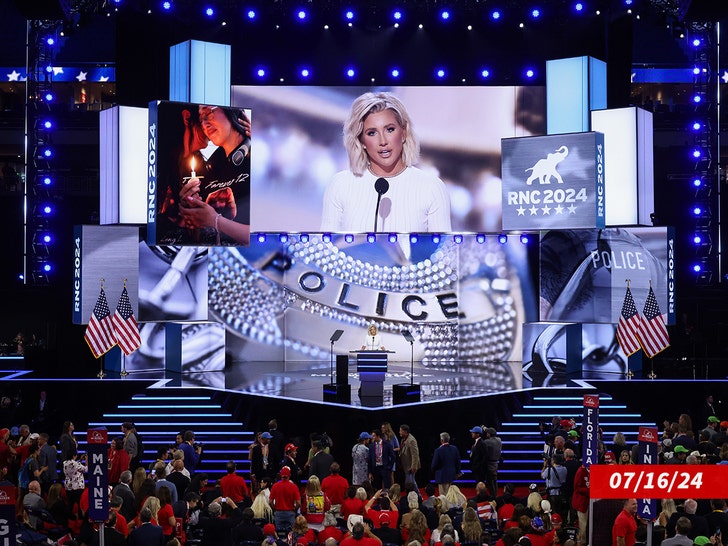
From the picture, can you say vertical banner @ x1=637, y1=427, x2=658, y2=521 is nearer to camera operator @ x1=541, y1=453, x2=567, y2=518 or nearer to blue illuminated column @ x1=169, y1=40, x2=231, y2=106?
camera operator @ x1=541, y1=453, x2=567, y2=518

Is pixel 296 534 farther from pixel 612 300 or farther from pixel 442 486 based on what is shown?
pixel 612 300

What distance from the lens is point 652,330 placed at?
985 inches

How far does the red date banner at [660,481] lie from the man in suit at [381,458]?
9314mm

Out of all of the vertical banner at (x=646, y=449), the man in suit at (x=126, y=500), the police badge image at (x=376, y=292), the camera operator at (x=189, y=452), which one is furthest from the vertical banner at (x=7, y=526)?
the police badge image at (x=376, y=292)

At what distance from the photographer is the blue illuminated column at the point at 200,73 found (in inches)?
1036

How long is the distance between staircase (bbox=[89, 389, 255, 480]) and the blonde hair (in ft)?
26.2

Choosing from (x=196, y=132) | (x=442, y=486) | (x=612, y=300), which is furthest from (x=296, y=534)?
(x=612, y=300)

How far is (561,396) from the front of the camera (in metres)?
22.3

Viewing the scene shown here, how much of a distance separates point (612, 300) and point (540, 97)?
5.28 m

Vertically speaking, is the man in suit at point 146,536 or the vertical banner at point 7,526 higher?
the vertical banner at point 7,526

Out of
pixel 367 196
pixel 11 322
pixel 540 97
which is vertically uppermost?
pixel 540 97

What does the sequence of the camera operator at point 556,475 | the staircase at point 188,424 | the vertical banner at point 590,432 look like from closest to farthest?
the vertical banner at point 590,432 < the camera operator at point 556,475 < the staircase at point 188,424

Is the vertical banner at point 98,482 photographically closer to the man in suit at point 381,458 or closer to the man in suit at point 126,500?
the man in suit at point 126,500

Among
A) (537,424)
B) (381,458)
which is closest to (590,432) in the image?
(381,458)
